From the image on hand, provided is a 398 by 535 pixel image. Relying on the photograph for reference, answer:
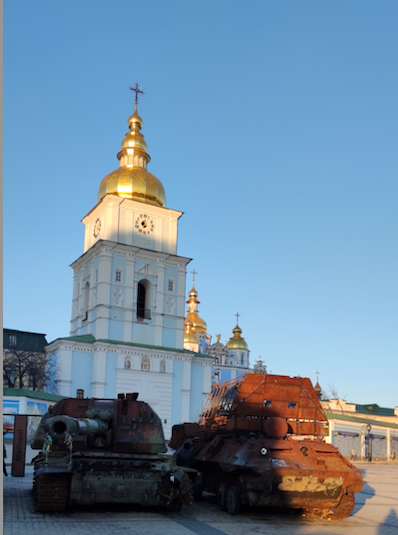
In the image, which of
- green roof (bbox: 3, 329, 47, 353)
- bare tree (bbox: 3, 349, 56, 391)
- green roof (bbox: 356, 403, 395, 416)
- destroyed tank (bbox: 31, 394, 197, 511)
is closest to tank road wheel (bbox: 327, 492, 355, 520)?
destroyed tank (bbox: 31, 394, 197, 511)

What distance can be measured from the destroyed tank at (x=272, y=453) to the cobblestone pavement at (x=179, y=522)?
1.38 feet

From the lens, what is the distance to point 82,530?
8961 mm

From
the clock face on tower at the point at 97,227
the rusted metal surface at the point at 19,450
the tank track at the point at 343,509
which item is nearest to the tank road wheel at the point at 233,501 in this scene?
the tank track at the point at 343,509

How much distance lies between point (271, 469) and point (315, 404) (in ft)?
9.77

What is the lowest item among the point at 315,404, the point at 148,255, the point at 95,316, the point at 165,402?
the point at 165,402

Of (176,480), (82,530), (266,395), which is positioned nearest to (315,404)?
(266,395)

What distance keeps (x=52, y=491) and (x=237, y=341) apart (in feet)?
238

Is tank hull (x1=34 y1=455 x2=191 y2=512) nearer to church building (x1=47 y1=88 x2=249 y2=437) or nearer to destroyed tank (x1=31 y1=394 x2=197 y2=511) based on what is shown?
destroyed tank (x1=31 y1=394 x2=197 y2=511)

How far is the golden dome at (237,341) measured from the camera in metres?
81.3

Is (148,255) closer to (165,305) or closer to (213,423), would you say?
(165,305)

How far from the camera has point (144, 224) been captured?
42.3m

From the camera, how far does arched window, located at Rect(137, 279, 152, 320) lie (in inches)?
1623

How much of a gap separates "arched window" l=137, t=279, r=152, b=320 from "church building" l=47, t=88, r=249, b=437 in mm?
68

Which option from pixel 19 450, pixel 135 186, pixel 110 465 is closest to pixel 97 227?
pixel 135 186
